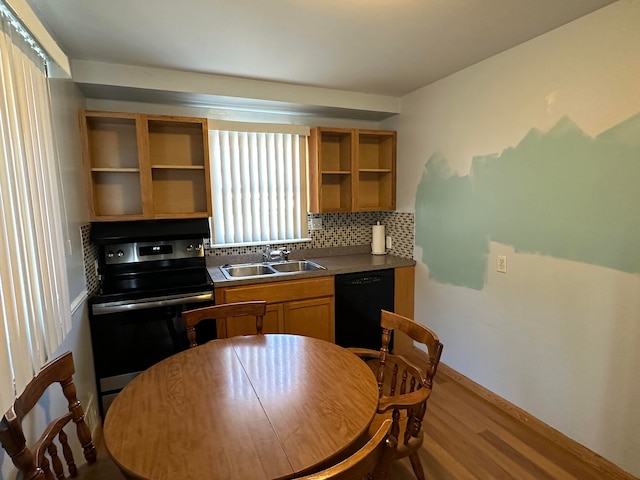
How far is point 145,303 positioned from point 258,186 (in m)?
1.41

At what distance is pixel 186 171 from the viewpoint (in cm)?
296

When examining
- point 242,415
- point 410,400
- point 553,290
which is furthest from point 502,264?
point 242,415

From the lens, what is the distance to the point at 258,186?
3.25 m

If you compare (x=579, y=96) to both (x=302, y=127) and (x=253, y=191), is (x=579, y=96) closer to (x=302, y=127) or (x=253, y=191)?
(x=302, y=127)

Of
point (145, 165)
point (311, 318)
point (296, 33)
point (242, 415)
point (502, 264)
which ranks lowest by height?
point (311, 318)

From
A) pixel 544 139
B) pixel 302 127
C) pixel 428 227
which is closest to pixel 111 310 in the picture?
pixel 302 127

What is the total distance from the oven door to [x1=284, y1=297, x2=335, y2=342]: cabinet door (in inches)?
28.7

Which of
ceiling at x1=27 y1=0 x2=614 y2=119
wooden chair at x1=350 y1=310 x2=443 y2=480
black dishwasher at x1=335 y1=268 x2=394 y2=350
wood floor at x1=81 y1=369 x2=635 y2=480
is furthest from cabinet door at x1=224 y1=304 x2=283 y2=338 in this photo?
ceiling at x1=27 y1=0 x2=614 y2=119

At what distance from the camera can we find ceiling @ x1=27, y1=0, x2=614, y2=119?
1718 millimetres

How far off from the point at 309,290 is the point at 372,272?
0.60 metres

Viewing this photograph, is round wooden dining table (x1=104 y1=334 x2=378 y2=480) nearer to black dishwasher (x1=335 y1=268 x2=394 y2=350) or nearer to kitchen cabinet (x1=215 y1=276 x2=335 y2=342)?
kitchen cabinet (x1=215 y1=276 x2=335 y2=342)

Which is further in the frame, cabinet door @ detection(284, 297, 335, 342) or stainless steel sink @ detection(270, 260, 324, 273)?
stainless steel sink @ detection(270, 260, 324, 273)

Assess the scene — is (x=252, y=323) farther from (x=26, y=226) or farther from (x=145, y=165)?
(x=26, y=226)

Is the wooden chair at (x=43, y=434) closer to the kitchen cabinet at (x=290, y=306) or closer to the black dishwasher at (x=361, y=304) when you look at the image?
the kitchen cabinet at (x=290, y=306)
